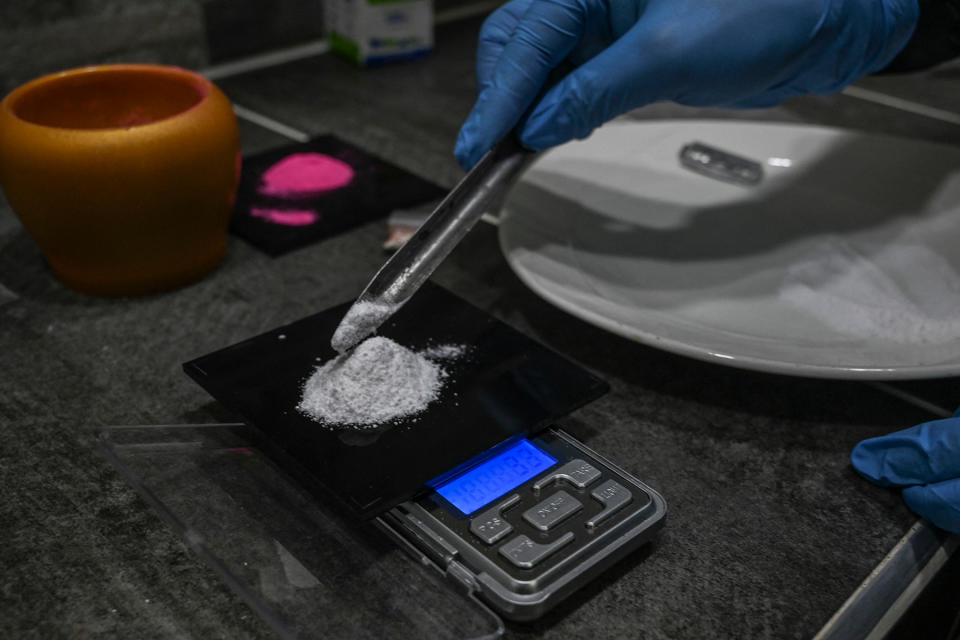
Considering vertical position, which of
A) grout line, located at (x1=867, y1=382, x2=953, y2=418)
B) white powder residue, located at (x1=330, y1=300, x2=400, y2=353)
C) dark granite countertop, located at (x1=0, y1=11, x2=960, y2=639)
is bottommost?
dark granite countertop, located at (x1=0, y1=11, x2=960, y2=639)

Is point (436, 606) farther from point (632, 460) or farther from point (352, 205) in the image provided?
point (352, 205)

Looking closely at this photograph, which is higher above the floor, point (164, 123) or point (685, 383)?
point (164, 123)

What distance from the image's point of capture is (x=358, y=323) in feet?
1.86

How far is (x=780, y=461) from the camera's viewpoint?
22.9 inches

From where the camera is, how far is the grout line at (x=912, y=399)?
0.63m

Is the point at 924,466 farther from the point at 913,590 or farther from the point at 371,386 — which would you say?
the point at 371,386

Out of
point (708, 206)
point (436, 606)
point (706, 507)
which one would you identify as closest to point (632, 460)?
point (706, 507)

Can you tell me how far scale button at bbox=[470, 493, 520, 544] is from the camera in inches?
18.5

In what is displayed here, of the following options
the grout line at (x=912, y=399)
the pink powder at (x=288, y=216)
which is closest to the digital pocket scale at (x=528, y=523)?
the grout line at (x=912, y=399)

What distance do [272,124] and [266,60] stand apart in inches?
8.7

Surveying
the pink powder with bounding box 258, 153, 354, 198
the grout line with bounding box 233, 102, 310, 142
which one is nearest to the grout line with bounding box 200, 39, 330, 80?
the grout line with bounding box 233, 102, 310, 142

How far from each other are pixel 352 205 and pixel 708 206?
34 centimetres

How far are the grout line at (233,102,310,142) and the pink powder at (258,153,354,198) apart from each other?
3.0 inches

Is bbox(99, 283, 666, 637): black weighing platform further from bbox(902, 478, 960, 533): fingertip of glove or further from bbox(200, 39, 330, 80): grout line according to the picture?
bbox(200, 39, 330, 80): grout line
